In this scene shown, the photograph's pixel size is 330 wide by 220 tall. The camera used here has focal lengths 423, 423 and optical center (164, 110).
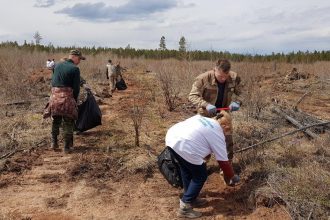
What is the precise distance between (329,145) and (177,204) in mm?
2583

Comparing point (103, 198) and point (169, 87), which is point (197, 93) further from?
point (169, 87)

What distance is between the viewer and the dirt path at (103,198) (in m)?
4.59

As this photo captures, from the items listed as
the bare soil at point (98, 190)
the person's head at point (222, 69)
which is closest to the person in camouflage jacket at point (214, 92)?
the person's head at point (222, 69)

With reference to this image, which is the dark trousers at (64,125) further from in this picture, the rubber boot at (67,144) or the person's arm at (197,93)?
the person's arm at (197,93)

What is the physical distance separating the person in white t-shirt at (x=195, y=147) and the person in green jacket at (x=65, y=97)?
2.79 metres

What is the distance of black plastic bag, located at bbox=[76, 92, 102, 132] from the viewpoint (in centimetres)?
749

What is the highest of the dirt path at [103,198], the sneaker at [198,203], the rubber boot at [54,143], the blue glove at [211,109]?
the blue glove at [211,109]

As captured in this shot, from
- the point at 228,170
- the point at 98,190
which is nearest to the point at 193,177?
the point at 228,170

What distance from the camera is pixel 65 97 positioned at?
6.63 metres

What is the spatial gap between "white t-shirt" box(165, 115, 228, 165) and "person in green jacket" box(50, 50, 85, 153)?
112 inches

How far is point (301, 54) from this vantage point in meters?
38.9

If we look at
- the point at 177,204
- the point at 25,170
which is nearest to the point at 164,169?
the point at 177,204

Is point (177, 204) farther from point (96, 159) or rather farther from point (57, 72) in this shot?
point (57, 72)

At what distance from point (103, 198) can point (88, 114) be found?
106 inches
